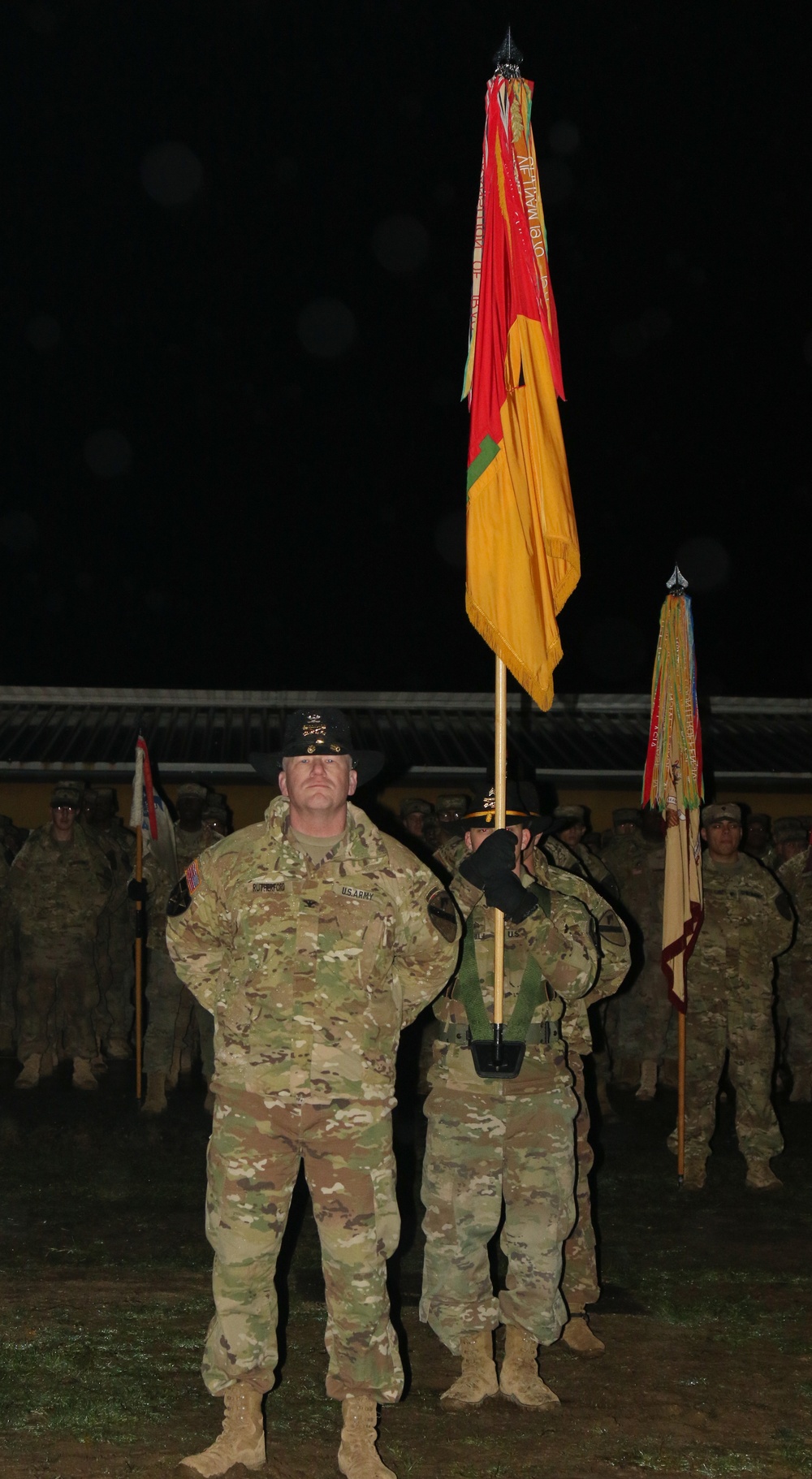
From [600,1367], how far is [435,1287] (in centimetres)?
90

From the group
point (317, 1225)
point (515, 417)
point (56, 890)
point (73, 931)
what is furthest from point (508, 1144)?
point (56, 890)

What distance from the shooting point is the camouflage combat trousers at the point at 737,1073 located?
28.7 ft

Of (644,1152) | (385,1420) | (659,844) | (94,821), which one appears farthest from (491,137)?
(94,821)

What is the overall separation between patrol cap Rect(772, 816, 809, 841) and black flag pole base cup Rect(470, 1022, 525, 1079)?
760 cm

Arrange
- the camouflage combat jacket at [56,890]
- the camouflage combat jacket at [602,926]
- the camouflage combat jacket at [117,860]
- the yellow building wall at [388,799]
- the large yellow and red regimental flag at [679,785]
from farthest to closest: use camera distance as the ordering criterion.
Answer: the yellow building wall at [388,799], the camouflage combat jacket at [117,860], the camouflage combat jacket at [56,890], the large yellow and red regimental flag at [679,785], the camouflage combat jacket at [602,926]

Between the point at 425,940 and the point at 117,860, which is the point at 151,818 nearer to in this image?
the point at 117,860

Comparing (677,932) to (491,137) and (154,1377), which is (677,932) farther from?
(491,137)

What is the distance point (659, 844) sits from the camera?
39.2 ft

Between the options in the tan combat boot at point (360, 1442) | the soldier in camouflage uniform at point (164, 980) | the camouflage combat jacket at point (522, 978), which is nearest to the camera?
the tan combat boot at point (360, 1442)

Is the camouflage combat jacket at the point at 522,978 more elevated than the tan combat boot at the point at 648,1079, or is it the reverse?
the camouflage combat jacket at the point at 522,978

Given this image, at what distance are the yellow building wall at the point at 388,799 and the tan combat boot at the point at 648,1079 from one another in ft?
21.4

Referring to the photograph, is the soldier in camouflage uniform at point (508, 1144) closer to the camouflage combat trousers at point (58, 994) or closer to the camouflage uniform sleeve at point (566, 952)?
the camouflage uniform sleeve at point (566, 952)

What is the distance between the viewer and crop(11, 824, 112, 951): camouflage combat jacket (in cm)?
1152

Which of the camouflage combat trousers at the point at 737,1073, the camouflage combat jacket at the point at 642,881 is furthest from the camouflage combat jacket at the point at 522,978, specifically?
the camouflage combat jacket at the point at 642,881
